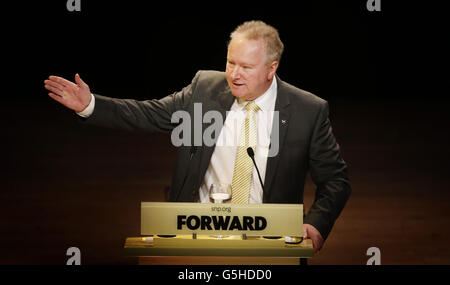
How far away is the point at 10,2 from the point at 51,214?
3.10 meters

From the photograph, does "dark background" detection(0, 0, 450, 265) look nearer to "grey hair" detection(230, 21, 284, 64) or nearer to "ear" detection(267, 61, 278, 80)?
"ear" detection(267, 61, 278, 80)

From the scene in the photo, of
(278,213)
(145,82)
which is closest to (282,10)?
(145,82)

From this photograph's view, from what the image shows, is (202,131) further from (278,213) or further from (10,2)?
(10,2)

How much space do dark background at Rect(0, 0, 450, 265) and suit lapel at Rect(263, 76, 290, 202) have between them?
183 centimetres

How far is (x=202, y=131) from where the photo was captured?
320 cm

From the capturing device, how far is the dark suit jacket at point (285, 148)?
3.15 metres

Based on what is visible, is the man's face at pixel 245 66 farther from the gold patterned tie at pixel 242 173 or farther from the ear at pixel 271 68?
the gold patterned tie at pixel 242 173

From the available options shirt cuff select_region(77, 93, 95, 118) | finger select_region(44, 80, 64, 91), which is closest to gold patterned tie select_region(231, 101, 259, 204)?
shirt cuff select_region(77, 93, 95, 118)

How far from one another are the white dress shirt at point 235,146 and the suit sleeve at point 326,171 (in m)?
0.20

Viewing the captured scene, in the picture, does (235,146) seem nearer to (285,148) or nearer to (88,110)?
(285,148)

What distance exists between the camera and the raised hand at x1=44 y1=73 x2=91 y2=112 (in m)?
2.89

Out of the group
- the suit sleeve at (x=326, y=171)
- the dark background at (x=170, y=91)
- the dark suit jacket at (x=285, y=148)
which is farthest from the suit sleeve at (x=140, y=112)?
the dark background at (x=170, y=91)

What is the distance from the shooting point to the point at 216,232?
2.58m
